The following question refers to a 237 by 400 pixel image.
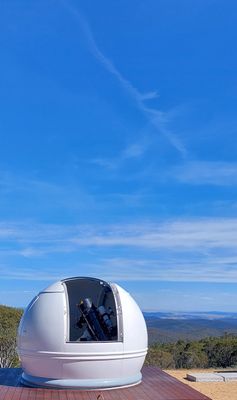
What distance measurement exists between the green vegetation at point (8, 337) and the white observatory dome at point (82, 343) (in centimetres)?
779

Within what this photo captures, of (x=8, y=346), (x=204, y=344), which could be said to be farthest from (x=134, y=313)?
(x=204, y=344)

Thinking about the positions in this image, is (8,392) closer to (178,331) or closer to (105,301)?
(105,301)

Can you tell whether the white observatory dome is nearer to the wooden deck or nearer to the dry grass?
the wooden deck

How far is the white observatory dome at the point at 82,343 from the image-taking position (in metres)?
9.02

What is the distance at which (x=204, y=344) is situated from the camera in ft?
79.9

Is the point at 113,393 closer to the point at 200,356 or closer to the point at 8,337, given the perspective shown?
the point at 8,337

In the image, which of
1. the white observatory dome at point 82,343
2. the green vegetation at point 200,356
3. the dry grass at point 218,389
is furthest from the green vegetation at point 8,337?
the white observatory dome at point 82,343

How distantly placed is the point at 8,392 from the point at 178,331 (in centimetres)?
4821

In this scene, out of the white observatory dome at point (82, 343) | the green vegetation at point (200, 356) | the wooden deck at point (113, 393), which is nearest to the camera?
the wooden deck at point (113, 393)

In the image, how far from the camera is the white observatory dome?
29.6 ft

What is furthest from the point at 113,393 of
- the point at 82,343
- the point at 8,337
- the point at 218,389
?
the point at 8,337

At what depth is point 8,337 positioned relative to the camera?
19.0m

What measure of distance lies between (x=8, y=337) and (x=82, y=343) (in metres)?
10.8

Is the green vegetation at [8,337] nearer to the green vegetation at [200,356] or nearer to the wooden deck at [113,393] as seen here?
the green vegetation at [200,356]
